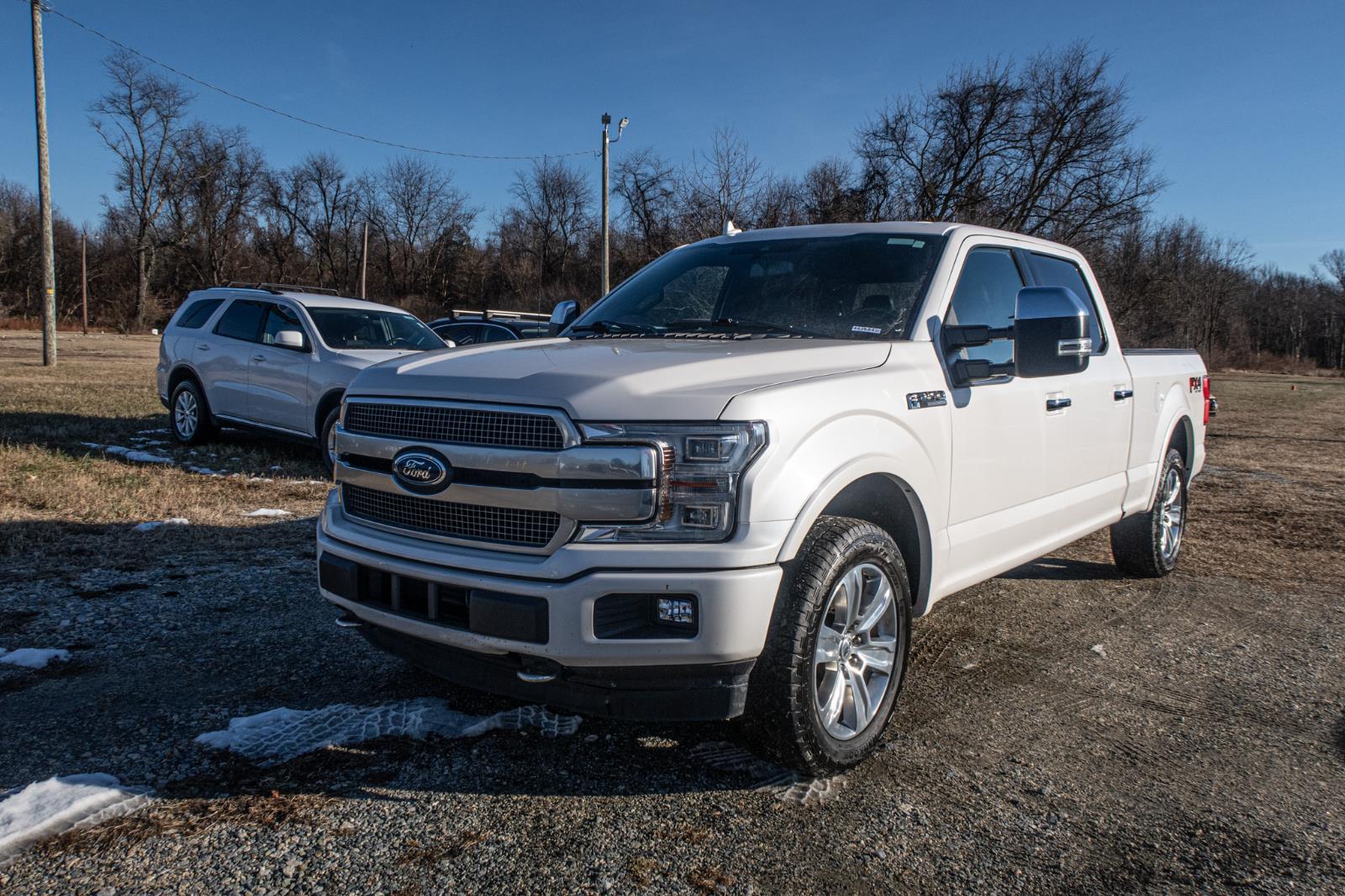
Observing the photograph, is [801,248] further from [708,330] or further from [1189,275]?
[1189,275]

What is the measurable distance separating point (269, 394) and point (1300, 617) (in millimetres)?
9037

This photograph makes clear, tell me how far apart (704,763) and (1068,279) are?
346 cm

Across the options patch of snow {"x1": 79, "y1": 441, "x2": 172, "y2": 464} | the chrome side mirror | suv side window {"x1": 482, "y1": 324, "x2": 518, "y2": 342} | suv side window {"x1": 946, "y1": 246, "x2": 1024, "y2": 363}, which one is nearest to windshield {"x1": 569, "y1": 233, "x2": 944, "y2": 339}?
suv side window {"x1": 946, "y1": 246, "x2": 1024, "y2": 363}

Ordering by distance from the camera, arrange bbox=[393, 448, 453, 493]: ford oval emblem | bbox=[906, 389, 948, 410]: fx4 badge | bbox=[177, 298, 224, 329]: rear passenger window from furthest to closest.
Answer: bbox=[177, 298, 224, 329]: rear passenger window < bbox=[906, 389, 948, 410]: fx4 badge < bbox=[393, 448, 453, 493]: ford oval emblem

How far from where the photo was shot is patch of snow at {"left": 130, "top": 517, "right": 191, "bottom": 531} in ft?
20.8

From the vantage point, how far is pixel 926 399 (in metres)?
3.38

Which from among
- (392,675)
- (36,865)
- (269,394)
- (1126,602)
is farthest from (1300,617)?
(269,394)

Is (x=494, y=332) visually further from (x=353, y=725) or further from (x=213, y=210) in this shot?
(x=213, y=210)

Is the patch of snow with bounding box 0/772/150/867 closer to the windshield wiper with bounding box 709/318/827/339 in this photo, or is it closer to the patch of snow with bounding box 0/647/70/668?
the patch of snow with bounding box 0/647/70/668

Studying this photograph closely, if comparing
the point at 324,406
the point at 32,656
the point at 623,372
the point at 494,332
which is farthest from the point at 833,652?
the point at 494,332

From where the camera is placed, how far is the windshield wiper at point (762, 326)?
368 cm

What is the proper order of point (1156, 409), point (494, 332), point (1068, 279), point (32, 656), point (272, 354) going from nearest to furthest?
1. point (32, 656)
2. point (1068, 279)
3. point (1156, 409)
4. point (272, 354)
5. point (494, 332)

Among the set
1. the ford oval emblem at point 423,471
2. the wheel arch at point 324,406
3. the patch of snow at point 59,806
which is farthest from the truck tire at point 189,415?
the ford oval emblem at point 423,471

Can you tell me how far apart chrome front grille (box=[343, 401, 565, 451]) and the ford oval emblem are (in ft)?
0.18
